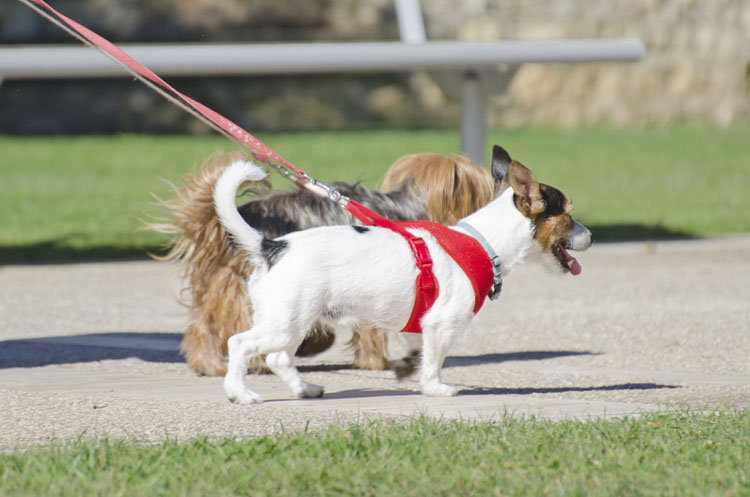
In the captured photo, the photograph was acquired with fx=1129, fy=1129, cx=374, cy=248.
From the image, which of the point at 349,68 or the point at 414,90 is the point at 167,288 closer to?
the point at 349,68

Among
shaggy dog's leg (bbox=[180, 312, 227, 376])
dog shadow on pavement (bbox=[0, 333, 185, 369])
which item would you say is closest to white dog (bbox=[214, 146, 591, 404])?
shaggy dog's leg (bbox=[180, 312, 227, 376])

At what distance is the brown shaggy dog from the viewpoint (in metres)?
5.99

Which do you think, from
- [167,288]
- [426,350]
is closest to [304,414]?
[426,350]

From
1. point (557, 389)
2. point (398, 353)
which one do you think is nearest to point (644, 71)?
point (398, 353)

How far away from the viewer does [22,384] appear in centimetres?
569

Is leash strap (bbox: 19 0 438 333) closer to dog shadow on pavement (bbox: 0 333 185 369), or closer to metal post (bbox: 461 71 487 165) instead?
dog shadow on pavement (bbox: 0 333 185 369)

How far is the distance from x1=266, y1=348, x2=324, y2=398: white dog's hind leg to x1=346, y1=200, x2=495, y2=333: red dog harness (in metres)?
0.53

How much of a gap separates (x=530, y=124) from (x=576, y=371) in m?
18.8

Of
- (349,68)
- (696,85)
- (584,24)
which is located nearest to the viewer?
(349,68)

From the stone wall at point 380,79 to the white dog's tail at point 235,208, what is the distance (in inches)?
660

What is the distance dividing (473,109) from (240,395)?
22.2 ft

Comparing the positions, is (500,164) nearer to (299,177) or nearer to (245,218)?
(299,177)

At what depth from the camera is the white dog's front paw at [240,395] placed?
5.05 m

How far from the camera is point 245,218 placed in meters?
5.96
